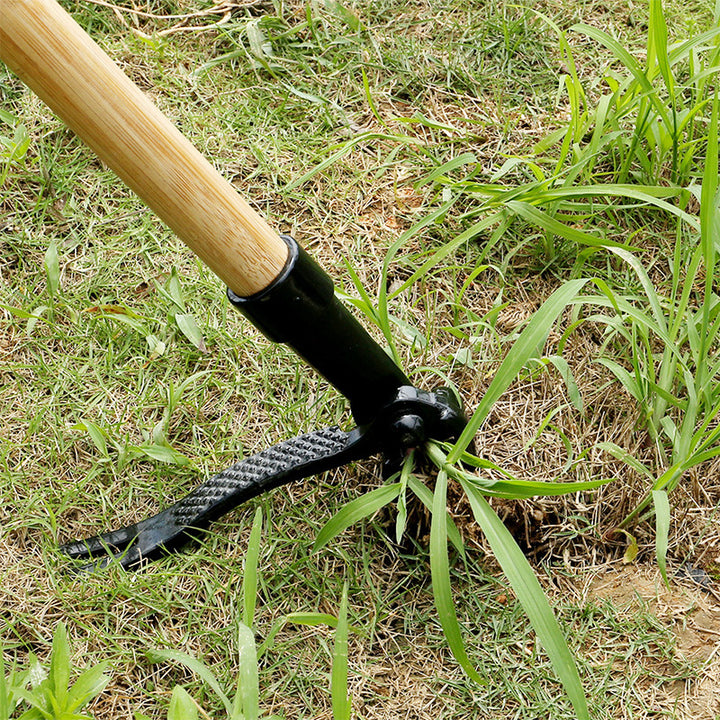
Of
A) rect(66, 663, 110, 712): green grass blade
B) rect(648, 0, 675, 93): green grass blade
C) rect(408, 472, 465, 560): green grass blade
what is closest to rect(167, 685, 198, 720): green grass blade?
rect(66, 663, 110, 712): green grass blade

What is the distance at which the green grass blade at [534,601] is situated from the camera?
1300 millimetres

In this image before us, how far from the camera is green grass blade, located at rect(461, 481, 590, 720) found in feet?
4.26

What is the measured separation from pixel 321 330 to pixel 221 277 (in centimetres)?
19

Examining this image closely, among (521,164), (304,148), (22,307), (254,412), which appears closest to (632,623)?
(254,412)

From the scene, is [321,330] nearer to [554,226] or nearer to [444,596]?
[444,596]

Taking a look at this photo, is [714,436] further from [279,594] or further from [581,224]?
[279,594]

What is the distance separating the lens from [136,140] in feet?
3.87

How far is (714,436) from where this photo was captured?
1.53m

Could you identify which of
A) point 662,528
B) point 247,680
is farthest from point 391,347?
point 247,680

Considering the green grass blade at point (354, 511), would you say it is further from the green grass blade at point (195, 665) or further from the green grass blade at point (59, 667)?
the green grass blade at point (59, 667)

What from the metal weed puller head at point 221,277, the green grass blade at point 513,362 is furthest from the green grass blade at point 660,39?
the metal weed puller head at point 221,277

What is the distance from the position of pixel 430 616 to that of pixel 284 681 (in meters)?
0.30

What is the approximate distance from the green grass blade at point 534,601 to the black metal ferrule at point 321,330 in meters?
0.26

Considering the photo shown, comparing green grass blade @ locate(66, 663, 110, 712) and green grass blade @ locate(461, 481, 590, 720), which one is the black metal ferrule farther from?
green grass blade @ locate(66, 663, 110, 712)
